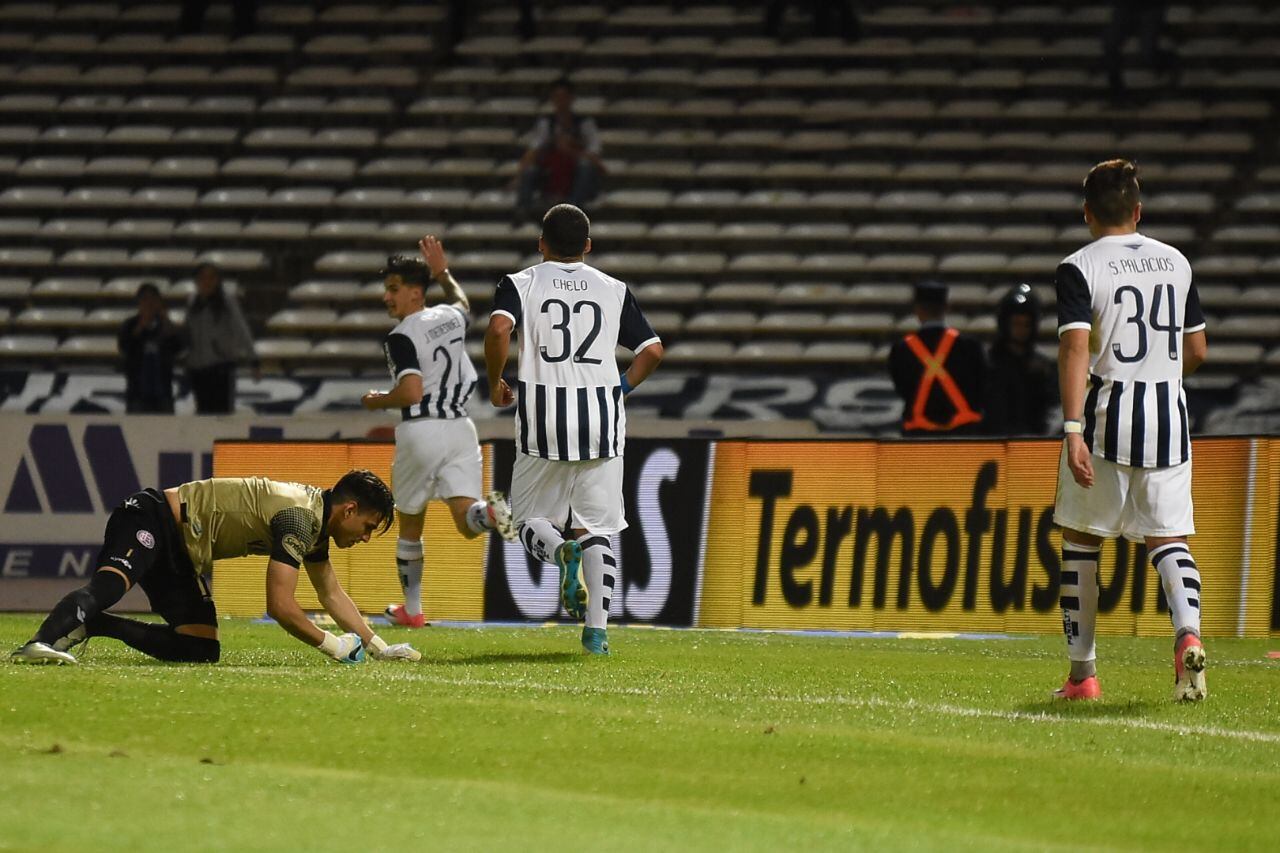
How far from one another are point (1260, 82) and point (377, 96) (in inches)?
417

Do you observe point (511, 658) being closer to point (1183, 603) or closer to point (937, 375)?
point (1183, 603)

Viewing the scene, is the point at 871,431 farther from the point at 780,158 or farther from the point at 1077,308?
the point at 1077,308

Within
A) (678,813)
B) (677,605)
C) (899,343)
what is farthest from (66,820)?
(899,343)

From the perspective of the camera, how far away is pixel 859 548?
12766 mm

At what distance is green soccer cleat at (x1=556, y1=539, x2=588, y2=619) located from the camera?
354 inches

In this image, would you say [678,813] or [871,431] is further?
[871,431]

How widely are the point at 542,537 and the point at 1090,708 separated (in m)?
2.79

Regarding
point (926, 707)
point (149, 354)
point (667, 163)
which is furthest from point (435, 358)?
point (667, 163)

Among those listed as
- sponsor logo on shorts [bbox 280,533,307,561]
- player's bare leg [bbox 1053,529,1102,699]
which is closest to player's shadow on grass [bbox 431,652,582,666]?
sponsor logo on shorts [bbox 280,533,307,561]

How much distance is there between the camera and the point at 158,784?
5.67 metres

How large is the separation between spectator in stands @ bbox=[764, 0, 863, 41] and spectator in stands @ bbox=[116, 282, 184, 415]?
8.79m

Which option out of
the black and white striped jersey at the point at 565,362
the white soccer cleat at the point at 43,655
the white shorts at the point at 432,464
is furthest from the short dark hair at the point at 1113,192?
the white shorts at the point at 432,464

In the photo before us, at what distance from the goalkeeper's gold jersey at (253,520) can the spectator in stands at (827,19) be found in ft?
56.5

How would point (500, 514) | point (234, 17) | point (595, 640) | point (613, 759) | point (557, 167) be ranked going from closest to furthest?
point (613, 759), point (595, 640), point (500, 514), point (557, 167), point (234, 17)
